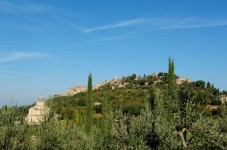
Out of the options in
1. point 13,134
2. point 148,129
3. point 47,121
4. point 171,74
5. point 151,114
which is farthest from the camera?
point 171,74

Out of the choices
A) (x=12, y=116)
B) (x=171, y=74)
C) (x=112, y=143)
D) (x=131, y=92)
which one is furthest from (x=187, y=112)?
(x=131, y=92)

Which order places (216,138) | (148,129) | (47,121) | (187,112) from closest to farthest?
(216,138) < (187,112) < (148,129) < (47,121)

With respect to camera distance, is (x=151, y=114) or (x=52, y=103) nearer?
(x=151, y=114)

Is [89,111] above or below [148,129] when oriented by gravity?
above

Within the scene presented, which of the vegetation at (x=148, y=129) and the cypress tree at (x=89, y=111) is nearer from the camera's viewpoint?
the vegetation at (x=148, y=129)

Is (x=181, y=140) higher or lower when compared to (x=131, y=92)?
lower

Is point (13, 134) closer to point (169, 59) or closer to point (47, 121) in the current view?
point (47, 121)

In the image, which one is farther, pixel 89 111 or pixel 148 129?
pixel 89 111

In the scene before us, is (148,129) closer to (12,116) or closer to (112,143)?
(112,143)

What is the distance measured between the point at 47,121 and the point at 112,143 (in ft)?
20.2

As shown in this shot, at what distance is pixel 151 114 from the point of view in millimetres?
19344

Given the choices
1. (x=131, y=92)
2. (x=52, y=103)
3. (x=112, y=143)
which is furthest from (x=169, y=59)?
(x=131, y=92)

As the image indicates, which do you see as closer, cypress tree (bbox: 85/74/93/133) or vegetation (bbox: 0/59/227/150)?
vegetation (bbox: 0/59/227/150)

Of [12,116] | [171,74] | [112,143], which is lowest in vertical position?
[112,143]
